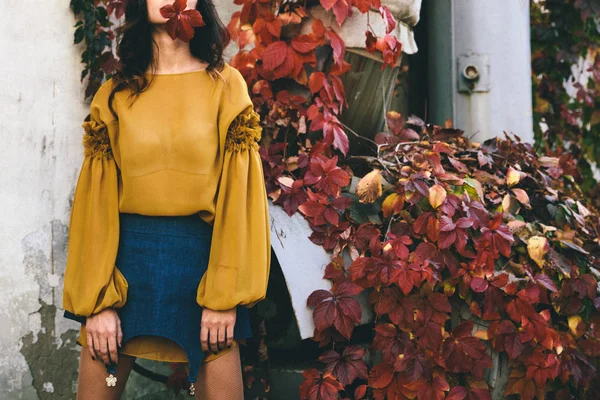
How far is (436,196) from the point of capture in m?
2.23

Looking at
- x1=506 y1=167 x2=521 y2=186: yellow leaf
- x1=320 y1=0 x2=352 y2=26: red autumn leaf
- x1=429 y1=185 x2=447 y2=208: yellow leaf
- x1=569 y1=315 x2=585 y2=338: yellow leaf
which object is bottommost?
x1=569 y1=315 x2=585 y2=338: yellow leaf

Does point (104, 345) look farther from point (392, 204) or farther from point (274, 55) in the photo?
point (274, 55)

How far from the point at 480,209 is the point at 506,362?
0.53 meters

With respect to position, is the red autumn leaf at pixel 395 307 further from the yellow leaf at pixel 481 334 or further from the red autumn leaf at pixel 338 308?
the yellow leaf at pixel 481 334

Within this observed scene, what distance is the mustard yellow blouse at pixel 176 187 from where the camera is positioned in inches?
68.1

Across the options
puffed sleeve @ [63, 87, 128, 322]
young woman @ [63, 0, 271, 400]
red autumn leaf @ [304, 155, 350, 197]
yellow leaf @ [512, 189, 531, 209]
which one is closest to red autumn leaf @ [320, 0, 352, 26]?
red autumn leaf @ [304, 155, 350, 197]

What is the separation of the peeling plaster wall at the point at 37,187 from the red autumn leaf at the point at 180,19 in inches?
35.4

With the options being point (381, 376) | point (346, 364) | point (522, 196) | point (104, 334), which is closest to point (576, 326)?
point (522, 196)

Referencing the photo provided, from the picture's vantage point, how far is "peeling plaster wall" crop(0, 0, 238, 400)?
234 cm

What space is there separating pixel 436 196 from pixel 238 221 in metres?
0.79

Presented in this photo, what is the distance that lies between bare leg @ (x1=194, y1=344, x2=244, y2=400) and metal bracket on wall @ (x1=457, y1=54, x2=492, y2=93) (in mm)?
2094

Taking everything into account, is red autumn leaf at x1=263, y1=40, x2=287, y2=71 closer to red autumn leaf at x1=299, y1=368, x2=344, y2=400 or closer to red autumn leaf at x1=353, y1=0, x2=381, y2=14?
red autumn leaf at x1=353, y1=0, x2=381, y2=14

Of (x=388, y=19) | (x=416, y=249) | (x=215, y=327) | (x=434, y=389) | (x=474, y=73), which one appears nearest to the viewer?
(x=215, y=327)

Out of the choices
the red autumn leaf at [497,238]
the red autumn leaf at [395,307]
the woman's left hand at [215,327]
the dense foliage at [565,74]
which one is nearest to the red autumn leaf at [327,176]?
the red autumn leaf at [395,307]
